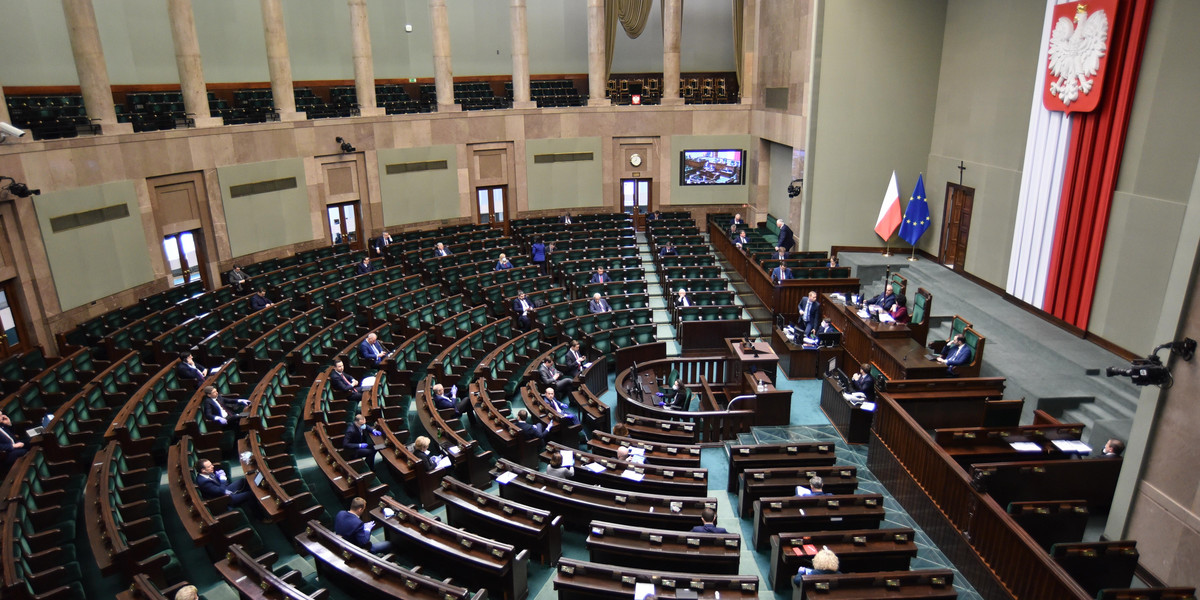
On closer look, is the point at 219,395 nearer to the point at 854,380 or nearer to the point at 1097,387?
the point at 854,380

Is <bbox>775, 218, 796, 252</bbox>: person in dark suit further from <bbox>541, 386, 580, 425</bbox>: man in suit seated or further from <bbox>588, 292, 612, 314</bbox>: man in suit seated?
<bbox>541, 386, 580, 425</bbox>: man in suit seated

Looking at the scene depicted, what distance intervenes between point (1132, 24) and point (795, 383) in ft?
22.2

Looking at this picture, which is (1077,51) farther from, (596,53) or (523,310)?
(596,53)

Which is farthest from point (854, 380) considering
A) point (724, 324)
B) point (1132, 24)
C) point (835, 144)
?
point (835, 144)

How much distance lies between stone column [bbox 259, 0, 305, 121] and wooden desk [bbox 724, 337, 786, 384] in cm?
1141

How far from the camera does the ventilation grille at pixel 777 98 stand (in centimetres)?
1738

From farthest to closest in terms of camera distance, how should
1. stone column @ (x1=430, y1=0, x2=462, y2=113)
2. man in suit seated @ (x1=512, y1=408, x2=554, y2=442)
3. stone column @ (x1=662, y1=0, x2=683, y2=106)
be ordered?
stone column @ (x1=662, y1=0, x2=683, y2=106)
stone column @ (x1=430, y1=0, x2=462, y2=113)
man in suit seated @ (x1=512, y1=408, x2=554, y2=442)

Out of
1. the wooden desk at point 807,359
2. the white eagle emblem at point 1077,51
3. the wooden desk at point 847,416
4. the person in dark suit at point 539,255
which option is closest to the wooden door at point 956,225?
the white eagle emblem at point 1077,51

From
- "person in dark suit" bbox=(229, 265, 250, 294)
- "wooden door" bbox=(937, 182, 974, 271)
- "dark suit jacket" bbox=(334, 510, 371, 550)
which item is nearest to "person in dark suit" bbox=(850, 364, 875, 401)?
"wooden door" bbox=(937, 182, 974, 271)

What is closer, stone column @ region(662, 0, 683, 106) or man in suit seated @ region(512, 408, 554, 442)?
man in suit seated @ region(512, 408, 554, 442)

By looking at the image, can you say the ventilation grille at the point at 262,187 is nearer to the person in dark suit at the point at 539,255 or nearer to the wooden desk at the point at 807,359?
the person in dark suit at the point at 539,255

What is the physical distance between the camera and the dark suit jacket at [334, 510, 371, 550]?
246 inches

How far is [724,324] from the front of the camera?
12359 mm

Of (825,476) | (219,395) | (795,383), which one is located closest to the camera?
(825,476)
